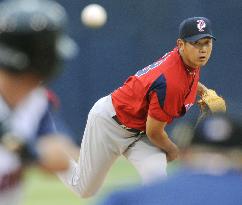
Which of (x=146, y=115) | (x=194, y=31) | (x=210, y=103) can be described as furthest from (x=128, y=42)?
(x=146, y=115)

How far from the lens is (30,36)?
8.38 feet

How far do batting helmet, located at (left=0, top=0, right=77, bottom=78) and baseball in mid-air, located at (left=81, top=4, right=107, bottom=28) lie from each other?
764 centimetres

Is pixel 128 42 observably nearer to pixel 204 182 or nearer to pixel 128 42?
pixel 128 42

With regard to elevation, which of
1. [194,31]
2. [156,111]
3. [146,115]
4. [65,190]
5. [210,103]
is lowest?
[65,190]

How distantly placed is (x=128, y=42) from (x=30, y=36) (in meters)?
8.20

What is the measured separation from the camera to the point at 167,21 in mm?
10672

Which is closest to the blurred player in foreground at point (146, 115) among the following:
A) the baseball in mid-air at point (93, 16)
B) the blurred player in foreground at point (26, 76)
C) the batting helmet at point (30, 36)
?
the blurred player in foreground at point (26, 76)

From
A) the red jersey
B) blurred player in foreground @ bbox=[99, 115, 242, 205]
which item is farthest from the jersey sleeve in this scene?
blurred player in foreground @ bbox=[99, 115, 242, 205]

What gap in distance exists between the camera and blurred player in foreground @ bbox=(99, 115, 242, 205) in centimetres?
236

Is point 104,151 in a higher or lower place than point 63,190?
higher

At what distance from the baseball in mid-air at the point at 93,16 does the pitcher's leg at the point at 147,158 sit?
4.28 m

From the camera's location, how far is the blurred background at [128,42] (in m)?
10.6

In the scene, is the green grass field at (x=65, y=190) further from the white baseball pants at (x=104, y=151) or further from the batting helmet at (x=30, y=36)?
the batting helmet at (x=30, y=36)

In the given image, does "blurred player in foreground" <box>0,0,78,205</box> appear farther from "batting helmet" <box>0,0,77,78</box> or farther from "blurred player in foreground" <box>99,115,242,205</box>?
"blurred player in foreground" <box>99,115,242,205</box>
